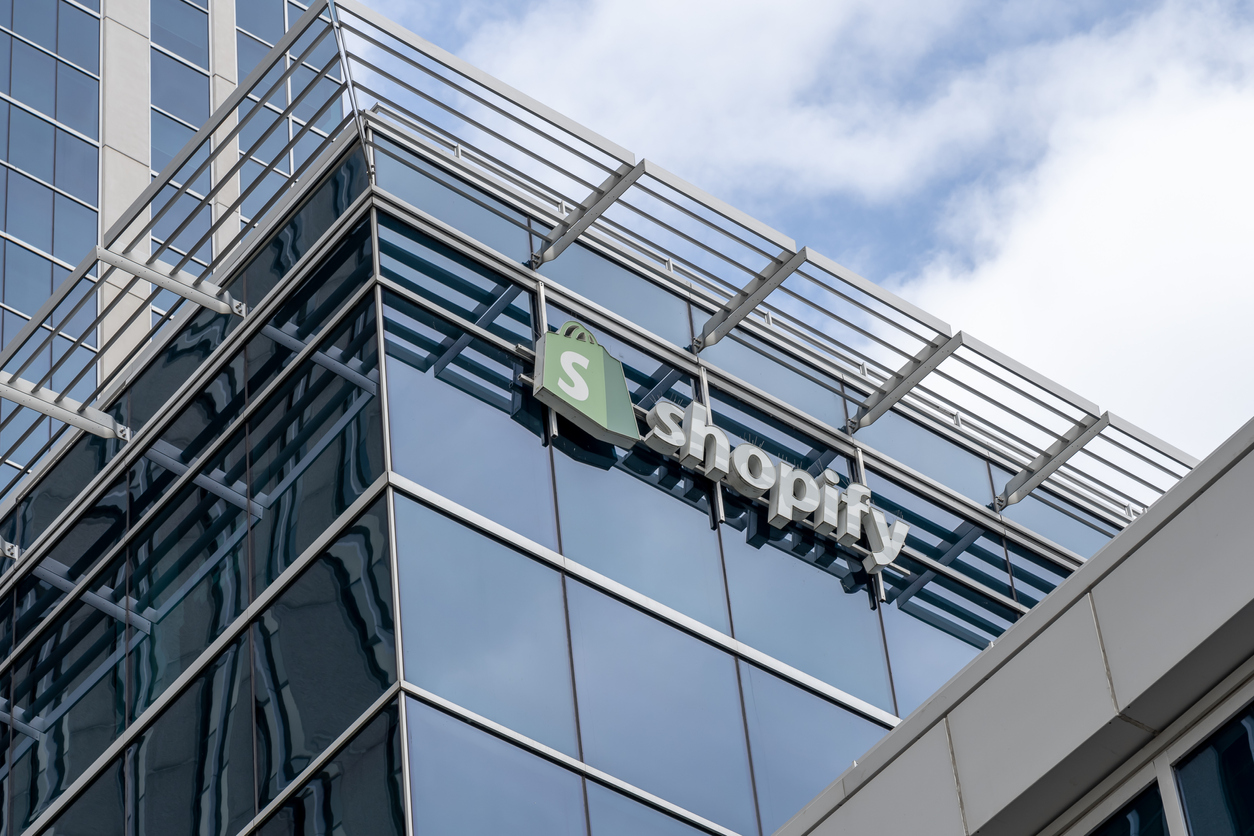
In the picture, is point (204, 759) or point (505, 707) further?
point (204, 759)

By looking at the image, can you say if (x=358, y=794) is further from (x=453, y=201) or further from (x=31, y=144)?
(x=31, y=144)

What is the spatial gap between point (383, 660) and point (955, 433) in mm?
9109

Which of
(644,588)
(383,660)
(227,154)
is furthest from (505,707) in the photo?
(227,154)

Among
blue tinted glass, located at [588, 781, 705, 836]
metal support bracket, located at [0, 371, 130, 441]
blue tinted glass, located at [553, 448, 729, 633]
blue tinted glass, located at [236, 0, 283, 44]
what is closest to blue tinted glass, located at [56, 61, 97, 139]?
blue tinted glass, located at [236, 0, 283, 44]

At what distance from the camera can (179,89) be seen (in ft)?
Answer: 147

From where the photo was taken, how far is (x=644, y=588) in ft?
54.2

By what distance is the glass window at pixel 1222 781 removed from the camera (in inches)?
345

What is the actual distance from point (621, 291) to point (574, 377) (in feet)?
5.79

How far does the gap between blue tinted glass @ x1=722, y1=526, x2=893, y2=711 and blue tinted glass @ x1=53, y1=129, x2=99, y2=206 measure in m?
25.9

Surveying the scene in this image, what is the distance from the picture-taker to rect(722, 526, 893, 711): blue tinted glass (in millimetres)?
17438

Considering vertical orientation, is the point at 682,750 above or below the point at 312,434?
below

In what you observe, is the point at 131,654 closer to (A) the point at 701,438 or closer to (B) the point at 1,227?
(A) the point at 701,438

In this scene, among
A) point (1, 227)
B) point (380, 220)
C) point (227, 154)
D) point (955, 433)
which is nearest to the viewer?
point (380, 220)

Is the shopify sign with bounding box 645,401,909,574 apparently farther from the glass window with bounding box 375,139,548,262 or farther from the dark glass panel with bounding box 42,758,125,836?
the dark glass panel with bounding box 42,758,125,836
